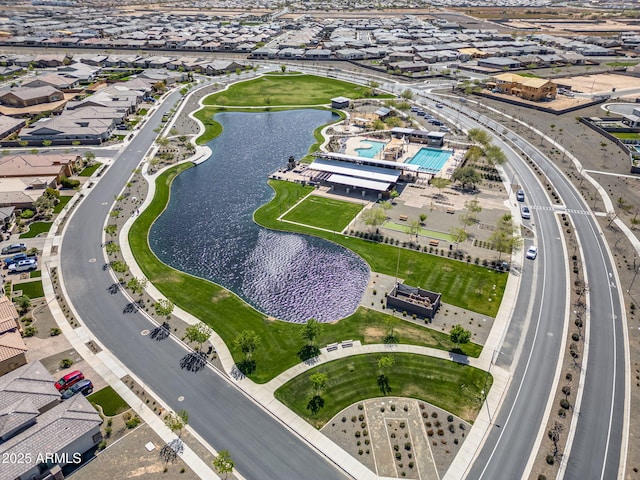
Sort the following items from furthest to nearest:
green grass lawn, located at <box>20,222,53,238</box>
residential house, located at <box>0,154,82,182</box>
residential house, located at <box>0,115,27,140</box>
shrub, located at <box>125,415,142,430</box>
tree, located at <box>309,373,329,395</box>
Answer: residential house, located at <box>0,115,27,140</box>
residential house, located at <box>0,154,82,182</box>
green grass lawn, located at <box>20,222,53,238</box>
tree, located at <box>309,373,329,395</box>
shrub, located at <box>125,415,142,430</box>

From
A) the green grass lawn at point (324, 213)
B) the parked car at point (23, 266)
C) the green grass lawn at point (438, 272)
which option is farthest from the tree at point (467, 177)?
the parked car at point (23, 266)

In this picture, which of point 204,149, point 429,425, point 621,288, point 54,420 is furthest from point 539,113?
point 54,420

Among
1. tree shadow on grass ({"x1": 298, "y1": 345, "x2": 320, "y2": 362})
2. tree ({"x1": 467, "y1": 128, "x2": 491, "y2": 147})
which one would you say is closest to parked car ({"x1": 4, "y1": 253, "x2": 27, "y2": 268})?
tree shadow on grass ({"x1": 298, "y1": 345, "x2": 320, "y2": 362})

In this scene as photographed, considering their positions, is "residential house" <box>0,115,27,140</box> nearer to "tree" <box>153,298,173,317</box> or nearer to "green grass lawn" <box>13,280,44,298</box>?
"green grass lawn" <box>13,280,44,298</box>

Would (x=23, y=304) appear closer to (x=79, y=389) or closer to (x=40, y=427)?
(x=79, y=389)

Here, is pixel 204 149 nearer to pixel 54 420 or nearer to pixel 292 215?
pixel 292 215

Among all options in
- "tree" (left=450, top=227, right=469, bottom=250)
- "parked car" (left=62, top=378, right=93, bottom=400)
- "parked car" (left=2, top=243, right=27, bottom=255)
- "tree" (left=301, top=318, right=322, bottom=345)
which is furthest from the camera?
"tree" (left=450, top=227, right=469, bottom=250)

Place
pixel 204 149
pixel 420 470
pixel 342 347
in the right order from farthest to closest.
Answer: pixel 204 149 → pixel 342 347 → pixel 420 470
